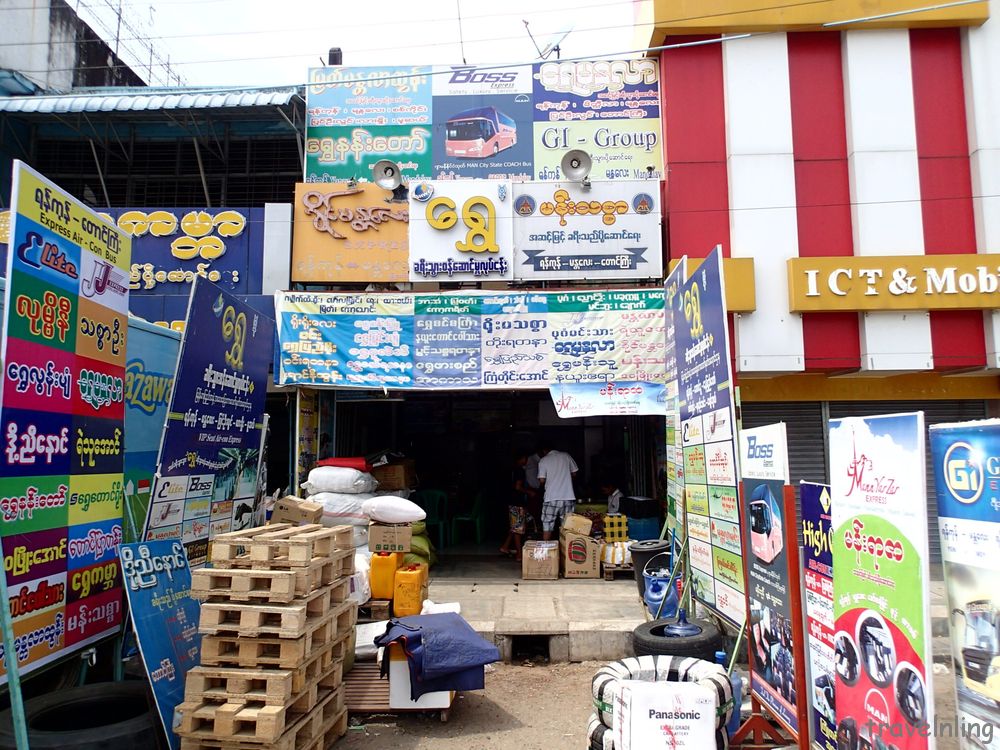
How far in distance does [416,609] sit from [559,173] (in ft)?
24.5

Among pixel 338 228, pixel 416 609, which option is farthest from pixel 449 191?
pixel 416 609

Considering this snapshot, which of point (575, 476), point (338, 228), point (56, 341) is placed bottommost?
point (575, 476)

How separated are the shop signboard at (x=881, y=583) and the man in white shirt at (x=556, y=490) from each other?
25.7 ft

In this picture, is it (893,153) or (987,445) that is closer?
(987,445)

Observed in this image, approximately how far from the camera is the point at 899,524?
312 centimetres

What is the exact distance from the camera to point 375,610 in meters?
7.52

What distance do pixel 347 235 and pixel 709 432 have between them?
6919 mm

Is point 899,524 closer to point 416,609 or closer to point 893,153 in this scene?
point 416,609

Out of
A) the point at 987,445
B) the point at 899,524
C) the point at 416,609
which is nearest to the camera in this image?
the point at 987,445

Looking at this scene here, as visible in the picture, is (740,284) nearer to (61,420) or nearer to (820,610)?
(820,610)

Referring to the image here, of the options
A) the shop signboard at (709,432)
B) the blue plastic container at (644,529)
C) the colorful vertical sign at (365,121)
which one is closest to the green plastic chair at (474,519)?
the blue plastic container at (644,529)

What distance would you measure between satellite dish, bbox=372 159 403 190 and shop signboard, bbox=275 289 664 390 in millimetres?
1796

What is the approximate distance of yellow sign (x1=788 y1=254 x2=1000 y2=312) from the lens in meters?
10.1

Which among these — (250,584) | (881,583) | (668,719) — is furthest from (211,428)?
(881,583)
